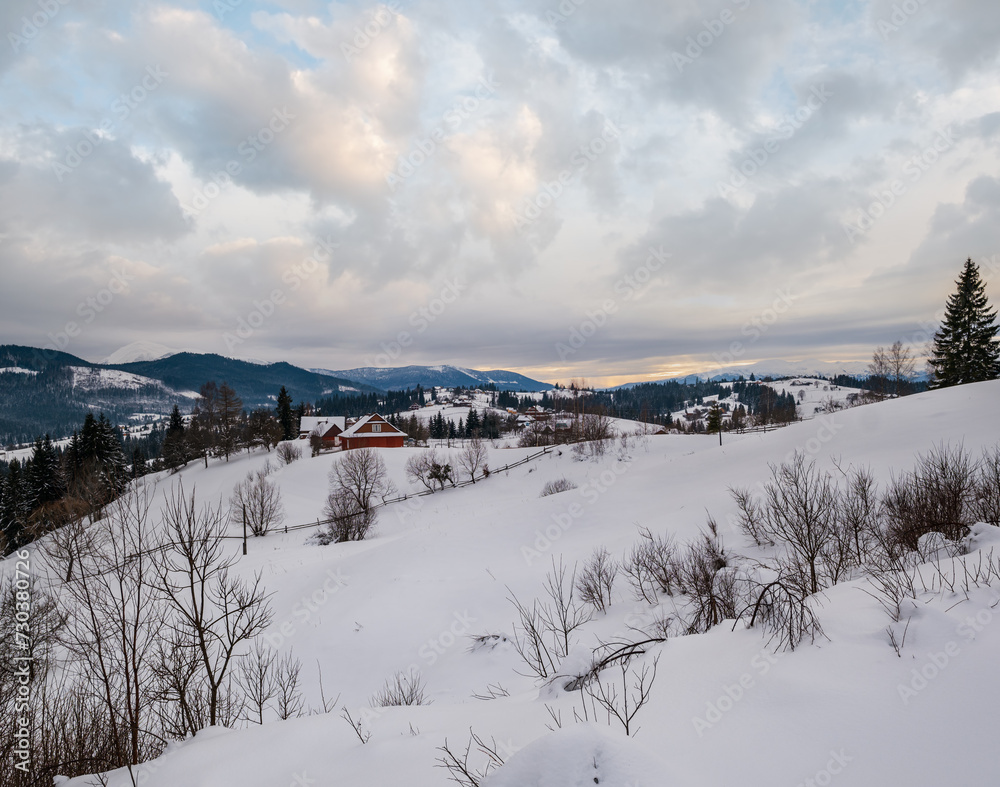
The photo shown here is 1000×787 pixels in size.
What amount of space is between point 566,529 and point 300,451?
42.5 metres

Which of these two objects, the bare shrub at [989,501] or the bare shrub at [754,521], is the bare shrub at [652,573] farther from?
the bare shrub at [989,501]

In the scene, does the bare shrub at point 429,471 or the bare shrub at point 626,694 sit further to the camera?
the bare shrub at point 429,471

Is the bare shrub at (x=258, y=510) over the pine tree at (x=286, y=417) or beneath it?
beneath

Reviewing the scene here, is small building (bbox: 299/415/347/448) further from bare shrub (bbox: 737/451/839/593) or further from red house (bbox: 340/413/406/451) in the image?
bare shrub (bbox: 737/451/839/593)

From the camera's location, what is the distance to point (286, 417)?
72.8m

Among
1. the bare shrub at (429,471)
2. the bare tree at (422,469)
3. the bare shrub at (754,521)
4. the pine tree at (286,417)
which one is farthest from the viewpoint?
the pine tree at (286,417)

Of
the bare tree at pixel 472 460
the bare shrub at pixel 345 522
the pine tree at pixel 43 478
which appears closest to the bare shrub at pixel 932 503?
the bare shrub at pixel 345 522

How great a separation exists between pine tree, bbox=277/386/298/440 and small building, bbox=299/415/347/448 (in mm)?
2389

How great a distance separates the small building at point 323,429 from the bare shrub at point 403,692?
59.8 meters

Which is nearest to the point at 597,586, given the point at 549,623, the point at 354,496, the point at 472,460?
the point at 549,623

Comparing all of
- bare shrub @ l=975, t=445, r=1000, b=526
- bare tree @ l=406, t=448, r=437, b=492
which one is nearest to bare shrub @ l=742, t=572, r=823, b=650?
bare shrub @ l=975, t=445, r=1000, b=526

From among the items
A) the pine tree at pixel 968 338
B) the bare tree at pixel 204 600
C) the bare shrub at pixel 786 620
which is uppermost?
the pine tree at pixel 968 338

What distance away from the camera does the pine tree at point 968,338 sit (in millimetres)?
34469

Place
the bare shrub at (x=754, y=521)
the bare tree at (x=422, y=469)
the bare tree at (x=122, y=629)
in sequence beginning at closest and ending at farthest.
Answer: the bare tree at (x=122, y=629)
the bare shrub at (x=754, y=521)
the bare tree at (x=422, y=469)
